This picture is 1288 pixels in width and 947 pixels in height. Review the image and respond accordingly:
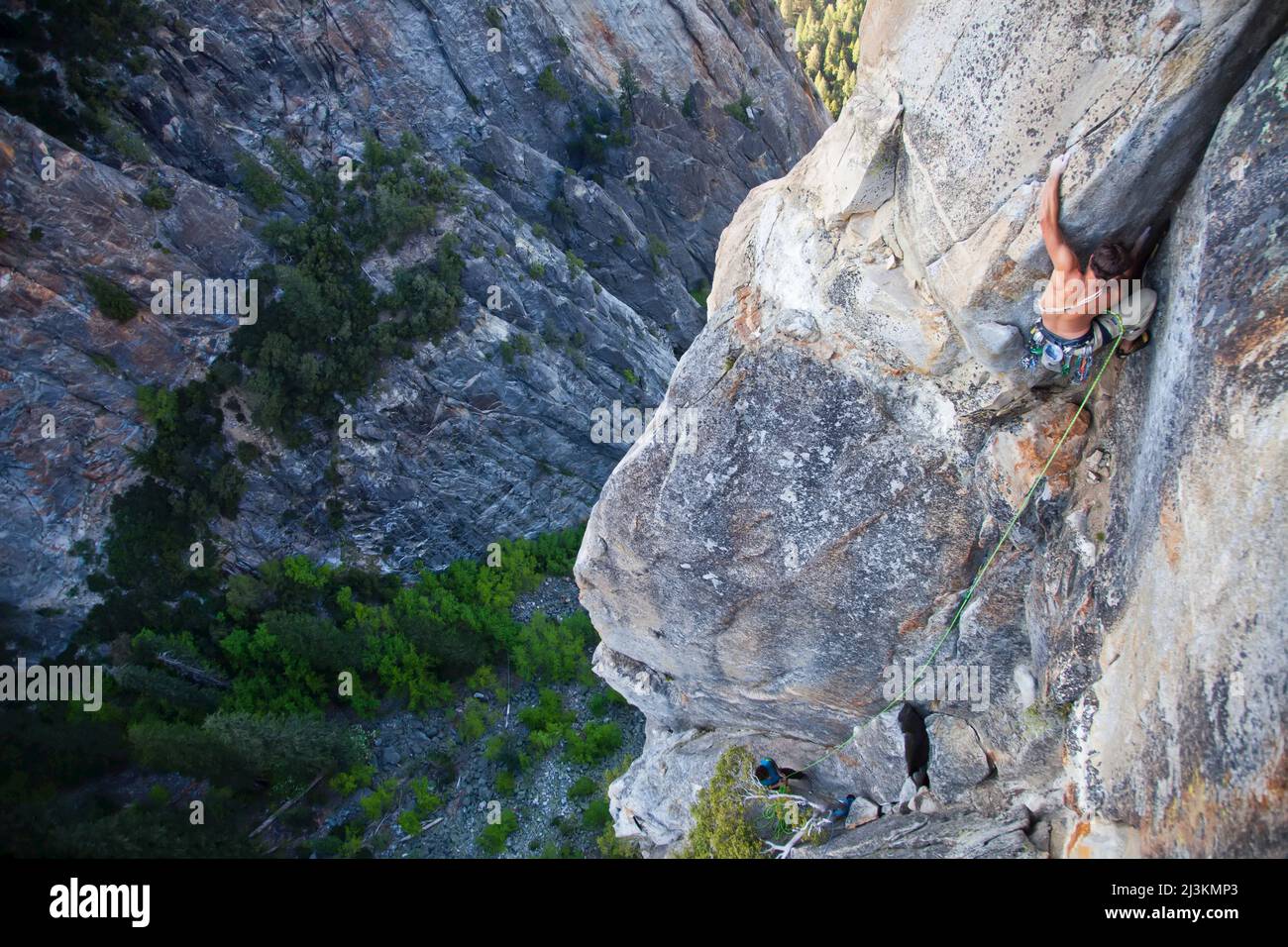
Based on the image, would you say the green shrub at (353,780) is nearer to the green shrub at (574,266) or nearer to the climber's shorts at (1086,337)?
the green shrub at (574,266)

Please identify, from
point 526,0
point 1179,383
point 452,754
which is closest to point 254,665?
point 452,754

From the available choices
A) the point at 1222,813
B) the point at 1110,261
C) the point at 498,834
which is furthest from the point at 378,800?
the point at 1110,261

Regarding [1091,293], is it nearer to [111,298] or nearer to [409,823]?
[409,823]

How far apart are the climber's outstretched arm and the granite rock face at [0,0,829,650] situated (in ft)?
68.8

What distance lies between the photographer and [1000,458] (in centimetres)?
896

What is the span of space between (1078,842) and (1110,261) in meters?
Answer: 5.91

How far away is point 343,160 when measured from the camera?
26.0 m

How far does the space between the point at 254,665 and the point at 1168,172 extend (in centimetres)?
2438
